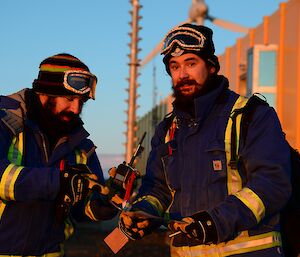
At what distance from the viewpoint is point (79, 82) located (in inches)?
201

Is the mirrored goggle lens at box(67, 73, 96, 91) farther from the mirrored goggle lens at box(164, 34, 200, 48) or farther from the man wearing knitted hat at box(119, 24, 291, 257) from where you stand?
the mirrored goggle lens at box(164, 34, 200, 48)

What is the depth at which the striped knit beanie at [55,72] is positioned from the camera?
5.06 m

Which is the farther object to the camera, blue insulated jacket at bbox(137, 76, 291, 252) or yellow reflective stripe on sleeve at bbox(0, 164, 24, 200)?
yellow reflective stripe on sleeve at bbox(0, 164, 24, 200)

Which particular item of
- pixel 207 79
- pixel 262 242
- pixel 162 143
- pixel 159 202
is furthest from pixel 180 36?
pixel 262 242

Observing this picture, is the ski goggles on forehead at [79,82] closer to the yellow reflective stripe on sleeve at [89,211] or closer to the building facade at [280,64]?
the yellow reflective stripe on sleeve at [89,211]

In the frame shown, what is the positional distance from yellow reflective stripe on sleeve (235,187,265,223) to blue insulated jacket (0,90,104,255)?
125 cm

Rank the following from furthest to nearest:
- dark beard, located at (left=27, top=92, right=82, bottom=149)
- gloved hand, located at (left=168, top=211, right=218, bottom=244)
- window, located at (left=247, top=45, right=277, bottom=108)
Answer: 1. window, located at (left=247, top=45, right=277, bottom=108)
2. dark beard, located at (left=27, top=92, right=82, bottom=149)
3. gloved hand, located at (left=168, top=211, right=218, bottom=244)

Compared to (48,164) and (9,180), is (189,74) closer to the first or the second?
(48,164)

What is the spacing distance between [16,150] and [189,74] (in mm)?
1292

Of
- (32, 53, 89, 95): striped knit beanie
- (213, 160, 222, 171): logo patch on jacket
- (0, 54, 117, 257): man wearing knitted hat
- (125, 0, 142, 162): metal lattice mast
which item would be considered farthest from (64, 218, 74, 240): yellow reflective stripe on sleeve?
(125, 0, 142, 162): metal lattice mast

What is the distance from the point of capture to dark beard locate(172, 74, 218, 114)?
182 inches

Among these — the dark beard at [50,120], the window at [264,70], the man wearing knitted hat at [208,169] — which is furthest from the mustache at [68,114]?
the window at [264,70]

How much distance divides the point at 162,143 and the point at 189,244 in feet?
2.65

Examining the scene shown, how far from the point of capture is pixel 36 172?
181 inches
